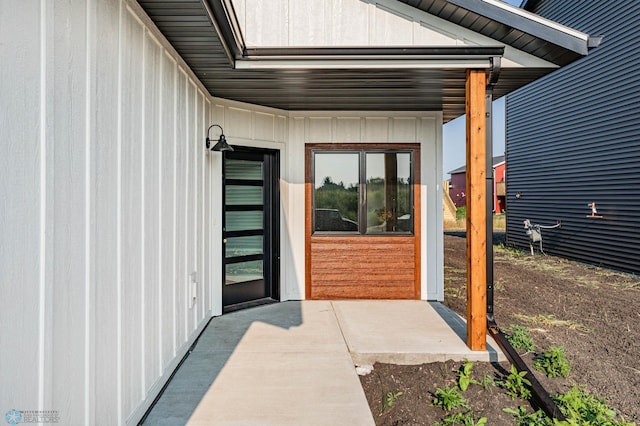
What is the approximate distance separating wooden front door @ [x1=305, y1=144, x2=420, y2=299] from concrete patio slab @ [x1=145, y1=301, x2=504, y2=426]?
0.33 metres

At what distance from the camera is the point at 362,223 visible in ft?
17.4

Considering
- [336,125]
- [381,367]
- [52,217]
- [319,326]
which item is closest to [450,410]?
[381,367]

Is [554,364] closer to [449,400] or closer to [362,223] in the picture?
[449,400]

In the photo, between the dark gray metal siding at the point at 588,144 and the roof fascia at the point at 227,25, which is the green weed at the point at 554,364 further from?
the dark gray metal siding at the point at 588,144

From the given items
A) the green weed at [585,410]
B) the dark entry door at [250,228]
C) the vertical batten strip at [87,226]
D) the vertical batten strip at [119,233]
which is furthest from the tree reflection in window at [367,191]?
the vertical batten strip at [87,226]

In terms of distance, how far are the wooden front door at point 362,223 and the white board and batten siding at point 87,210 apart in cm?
245

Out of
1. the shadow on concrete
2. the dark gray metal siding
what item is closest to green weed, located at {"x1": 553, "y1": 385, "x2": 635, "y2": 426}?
the shadow on concrete

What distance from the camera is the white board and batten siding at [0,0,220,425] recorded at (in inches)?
53.9

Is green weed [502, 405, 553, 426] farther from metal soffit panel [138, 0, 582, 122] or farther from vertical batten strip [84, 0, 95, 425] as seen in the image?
metal soffit panel [138, 0, 582, 122]

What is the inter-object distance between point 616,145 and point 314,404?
8.39 meters

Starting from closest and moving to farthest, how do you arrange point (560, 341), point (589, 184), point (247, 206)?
point (560, 341) → point (247, 206) → point (589, 184)

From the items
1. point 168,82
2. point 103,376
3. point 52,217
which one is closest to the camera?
point 52,217

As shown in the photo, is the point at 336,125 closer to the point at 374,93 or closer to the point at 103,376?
the point at 374,93

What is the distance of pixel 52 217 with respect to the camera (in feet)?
5.06
